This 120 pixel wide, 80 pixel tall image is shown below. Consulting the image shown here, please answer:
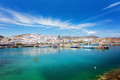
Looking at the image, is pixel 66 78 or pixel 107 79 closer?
pixel 107 79

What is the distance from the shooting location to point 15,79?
10.1 metres

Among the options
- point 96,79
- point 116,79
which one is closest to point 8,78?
point 96,79

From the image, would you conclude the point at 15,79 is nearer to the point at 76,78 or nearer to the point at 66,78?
the point at 66,78

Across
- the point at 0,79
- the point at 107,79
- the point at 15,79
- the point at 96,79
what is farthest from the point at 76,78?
the point at 0,79

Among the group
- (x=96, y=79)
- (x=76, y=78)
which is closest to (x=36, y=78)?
(x=76, y=78)

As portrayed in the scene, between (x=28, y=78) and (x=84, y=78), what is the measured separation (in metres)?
7.01

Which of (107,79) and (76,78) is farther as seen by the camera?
(76,78)

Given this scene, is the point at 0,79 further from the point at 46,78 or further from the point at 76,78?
the point at 76,78

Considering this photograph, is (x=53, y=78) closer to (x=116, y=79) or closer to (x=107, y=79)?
(x=107, y=79)

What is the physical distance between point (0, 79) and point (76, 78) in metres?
→ 9.19

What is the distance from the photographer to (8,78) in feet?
33.9

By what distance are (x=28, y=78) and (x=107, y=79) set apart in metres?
9.43

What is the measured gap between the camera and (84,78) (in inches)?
397

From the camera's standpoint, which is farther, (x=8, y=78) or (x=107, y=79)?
(x=8, y=78)
